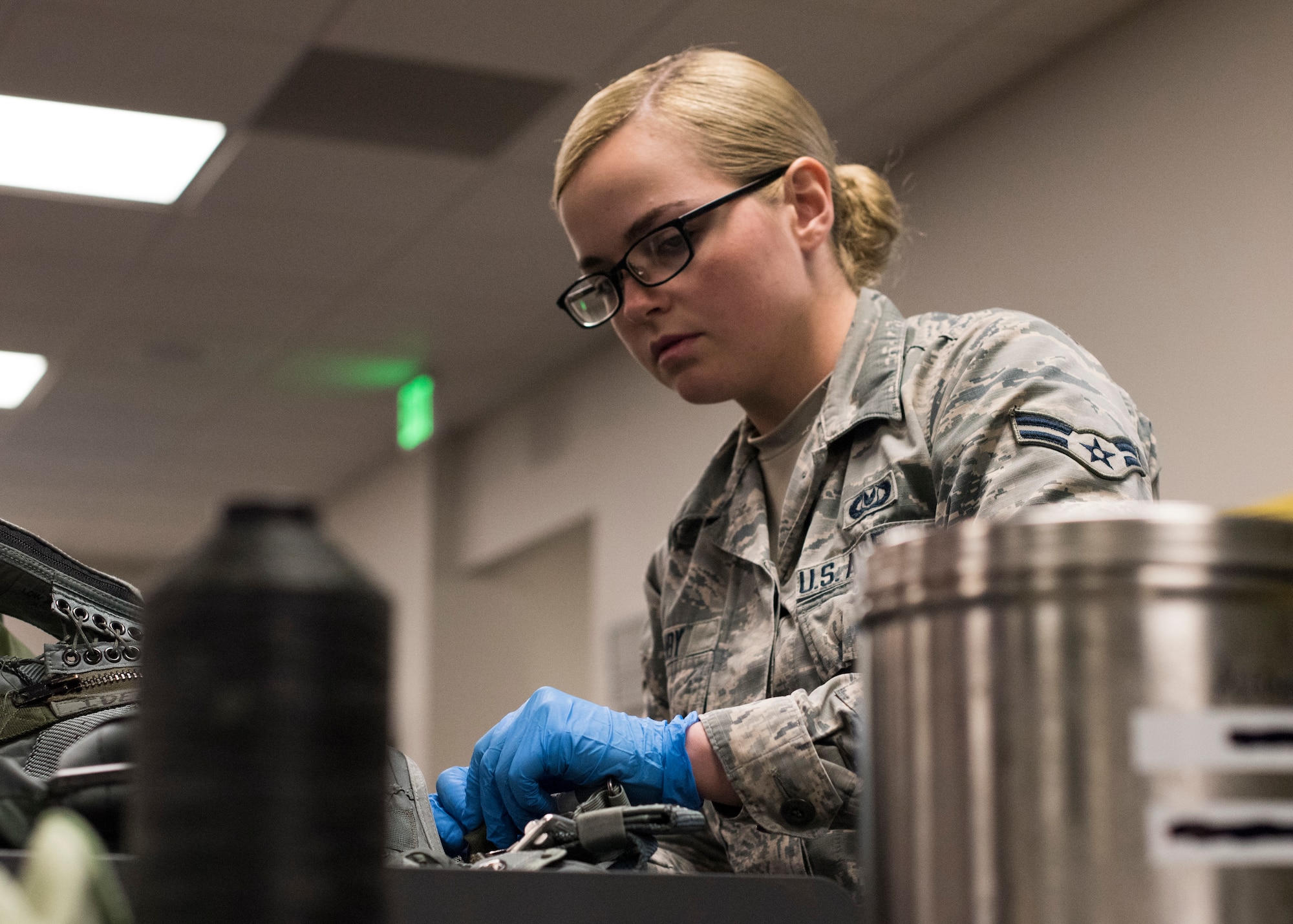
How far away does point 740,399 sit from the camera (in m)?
1.52

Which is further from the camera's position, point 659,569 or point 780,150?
point 659,569

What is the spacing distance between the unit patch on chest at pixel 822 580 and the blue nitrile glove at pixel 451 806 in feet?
1.46

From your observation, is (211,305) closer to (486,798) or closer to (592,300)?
(592,300)

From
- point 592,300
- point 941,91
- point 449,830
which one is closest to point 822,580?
point 592,300

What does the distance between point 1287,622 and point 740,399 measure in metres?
1.19

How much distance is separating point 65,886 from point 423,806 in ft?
1.48

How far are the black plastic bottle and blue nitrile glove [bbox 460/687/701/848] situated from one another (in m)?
0.59

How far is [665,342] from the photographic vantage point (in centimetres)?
147

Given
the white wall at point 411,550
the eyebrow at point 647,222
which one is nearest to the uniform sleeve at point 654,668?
the eyebrow at point 647,222

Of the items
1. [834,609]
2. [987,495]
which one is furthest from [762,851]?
[987,495]

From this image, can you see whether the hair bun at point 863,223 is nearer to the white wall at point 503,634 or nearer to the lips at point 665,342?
the lips at point 665,342

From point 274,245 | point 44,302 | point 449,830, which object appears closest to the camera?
point 449,830

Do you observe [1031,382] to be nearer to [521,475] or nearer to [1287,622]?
[1287,622]

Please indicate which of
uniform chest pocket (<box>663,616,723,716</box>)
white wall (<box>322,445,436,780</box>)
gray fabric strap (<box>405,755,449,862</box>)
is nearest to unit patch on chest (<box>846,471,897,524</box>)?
uniform chest pocket (<box>663,616,723,716</box>)
